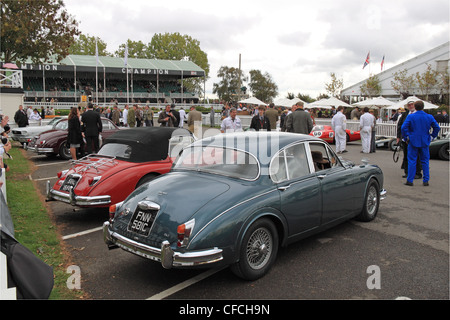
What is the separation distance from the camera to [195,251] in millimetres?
3637

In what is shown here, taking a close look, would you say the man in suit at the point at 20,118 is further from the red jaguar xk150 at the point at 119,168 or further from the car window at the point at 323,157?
the car window at the point at 323,157

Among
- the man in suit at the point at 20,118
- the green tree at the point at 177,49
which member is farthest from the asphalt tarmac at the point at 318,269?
the green tree at the point at 177,49

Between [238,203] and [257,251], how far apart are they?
0.59 meters

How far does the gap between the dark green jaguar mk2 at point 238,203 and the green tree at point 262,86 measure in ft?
217

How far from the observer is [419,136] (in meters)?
8.97

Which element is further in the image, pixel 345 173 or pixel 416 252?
pixel 345 173

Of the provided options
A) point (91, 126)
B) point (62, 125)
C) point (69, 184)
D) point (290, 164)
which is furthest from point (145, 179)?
point (62, 125)

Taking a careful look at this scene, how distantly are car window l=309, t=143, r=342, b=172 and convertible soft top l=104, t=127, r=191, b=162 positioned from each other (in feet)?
9.76

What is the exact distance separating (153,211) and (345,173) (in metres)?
2.97

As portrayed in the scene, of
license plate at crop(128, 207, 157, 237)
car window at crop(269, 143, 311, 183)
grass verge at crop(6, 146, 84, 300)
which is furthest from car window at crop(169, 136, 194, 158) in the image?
license plate at crop(128, 207, 157, 237)

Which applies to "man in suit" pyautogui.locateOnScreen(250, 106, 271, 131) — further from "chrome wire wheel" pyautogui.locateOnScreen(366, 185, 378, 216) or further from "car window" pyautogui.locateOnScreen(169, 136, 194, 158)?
"chrome wire wheel" pyautogui.locateOnScreen(366, 185, 378, 216)
